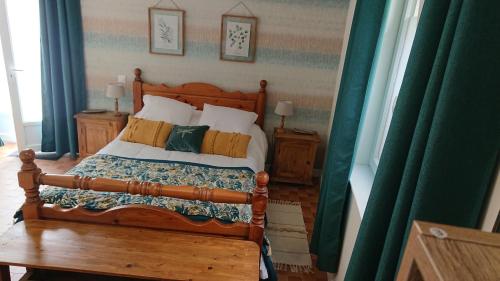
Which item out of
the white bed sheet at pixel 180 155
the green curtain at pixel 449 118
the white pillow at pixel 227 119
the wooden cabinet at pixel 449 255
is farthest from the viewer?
the white pillow at pixel 227 119

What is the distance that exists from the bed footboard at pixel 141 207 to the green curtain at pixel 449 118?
91 cm

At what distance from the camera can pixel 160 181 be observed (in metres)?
2.23

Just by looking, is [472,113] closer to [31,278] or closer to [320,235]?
[320,235]

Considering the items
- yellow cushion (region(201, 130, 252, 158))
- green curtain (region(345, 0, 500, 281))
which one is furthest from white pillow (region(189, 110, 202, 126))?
green curtain (region(345, 0, 500, 281))

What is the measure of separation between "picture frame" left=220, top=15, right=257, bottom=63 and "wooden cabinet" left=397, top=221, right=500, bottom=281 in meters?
3.20

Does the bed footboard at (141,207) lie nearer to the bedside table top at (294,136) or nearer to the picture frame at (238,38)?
the bedside table top at (294,136)

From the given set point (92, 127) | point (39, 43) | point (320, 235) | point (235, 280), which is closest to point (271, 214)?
point (320, 235)

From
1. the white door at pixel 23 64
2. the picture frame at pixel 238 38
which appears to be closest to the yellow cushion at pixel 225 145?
the picture frame at pixel 238 38

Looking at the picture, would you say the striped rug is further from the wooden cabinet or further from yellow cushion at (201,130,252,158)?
the wooden cabinet

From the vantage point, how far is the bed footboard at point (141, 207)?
5.23ft

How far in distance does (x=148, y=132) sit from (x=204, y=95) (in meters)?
0.86

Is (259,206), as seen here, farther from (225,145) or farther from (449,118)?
(225,145)

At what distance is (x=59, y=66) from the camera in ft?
11.5

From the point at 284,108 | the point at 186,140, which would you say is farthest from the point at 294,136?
the point at 186,140
